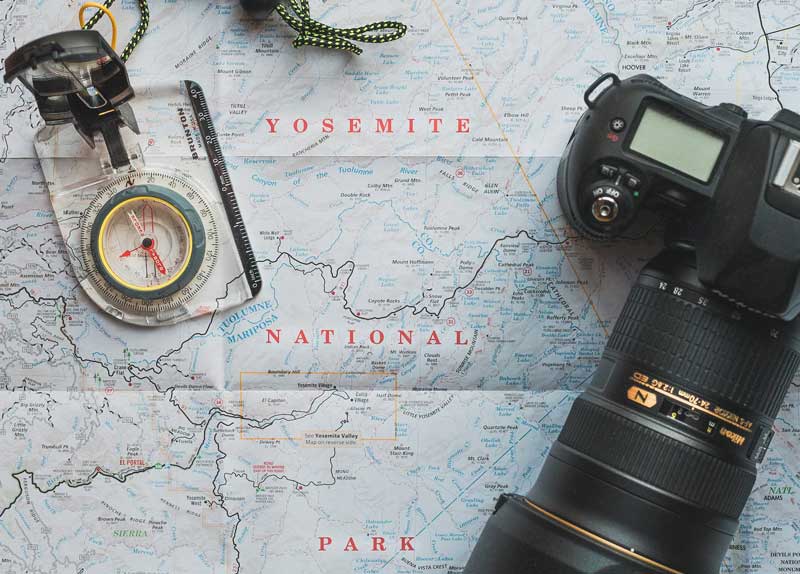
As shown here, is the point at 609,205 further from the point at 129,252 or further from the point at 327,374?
the point at 129,252

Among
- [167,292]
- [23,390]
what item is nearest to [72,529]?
[23,390]

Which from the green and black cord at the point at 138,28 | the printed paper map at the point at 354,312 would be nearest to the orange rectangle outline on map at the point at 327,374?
the printed paper map at the point at 354,312

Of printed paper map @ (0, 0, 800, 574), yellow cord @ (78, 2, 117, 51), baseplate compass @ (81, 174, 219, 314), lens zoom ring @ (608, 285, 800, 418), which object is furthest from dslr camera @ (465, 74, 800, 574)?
yellow cord @ (78, 2, 117, 51)

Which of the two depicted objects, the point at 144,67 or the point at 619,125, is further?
the point at 144,67

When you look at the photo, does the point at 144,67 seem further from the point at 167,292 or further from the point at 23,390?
the point at 23,390

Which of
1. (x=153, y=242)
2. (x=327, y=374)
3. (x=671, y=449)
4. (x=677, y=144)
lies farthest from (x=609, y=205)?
(x=153, y=242)

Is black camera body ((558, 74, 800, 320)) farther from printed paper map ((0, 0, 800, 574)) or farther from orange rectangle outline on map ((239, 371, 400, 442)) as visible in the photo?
orange rectangle outline on map ((239, 371, 400, 442))

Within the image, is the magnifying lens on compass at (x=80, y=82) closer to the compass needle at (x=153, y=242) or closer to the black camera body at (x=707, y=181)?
the compass needle at (x=153, y=242)
